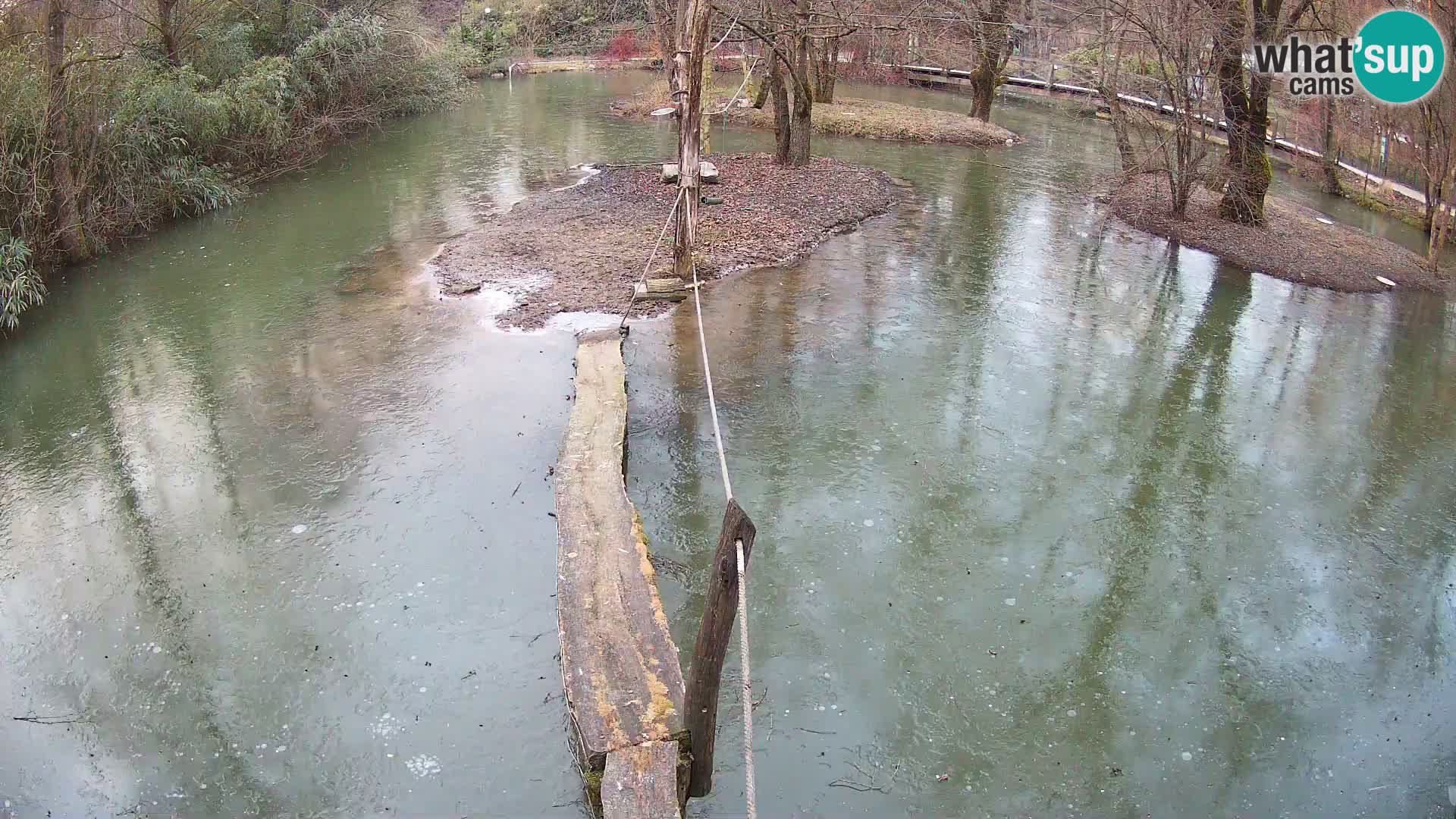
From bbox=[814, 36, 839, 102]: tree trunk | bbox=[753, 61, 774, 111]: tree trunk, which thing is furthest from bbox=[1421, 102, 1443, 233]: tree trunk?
bbox=[753, 61, 774, 111]: tree trunk

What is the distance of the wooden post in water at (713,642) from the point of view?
3.63 meters

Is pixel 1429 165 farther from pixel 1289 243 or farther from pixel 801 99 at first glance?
pixel 801 99

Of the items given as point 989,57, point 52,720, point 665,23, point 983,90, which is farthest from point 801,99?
point 52,720

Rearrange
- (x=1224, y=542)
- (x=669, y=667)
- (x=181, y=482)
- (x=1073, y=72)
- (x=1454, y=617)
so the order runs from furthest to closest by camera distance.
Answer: (x=1073, y=72) < (x=181, y=482) < (x=1224, y=542) < (x=1454, y=617) < (x=669, y=667)

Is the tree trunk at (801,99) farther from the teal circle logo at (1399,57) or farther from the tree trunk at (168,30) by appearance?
the tree trunk at (168,30)

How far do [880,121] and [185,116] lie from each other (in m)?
12.9

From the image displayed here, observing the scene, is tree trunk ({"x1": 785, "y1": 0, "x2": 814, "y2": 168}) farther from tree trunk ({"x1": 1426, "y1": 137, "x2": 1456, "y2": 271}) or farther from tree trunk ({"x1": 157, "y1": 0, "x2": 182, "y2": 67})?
tree trunk ({"x1": 157, "y1": 0, "x2": 182, "y2": 67})

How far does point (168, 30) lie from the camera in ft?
50.4

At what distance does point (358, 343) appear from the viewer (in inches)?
360

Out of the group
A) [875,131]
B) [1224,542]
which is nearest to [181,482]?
[1224,542]

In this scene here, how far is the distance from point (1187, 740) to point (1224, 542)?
202 centimetres

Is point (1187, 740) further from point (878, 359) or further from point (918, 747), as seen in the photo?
point (878, 359)


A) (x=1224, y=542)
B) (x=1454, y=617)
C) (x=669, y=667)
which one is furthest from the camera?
(x=1224, y=542)

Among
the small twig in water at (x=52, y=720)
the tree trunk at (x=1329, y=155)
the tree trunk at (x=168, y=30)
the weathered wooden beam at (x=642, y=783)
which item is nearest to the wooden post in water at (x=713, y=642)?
the weathered wooden beam at (x=642, y=783)
